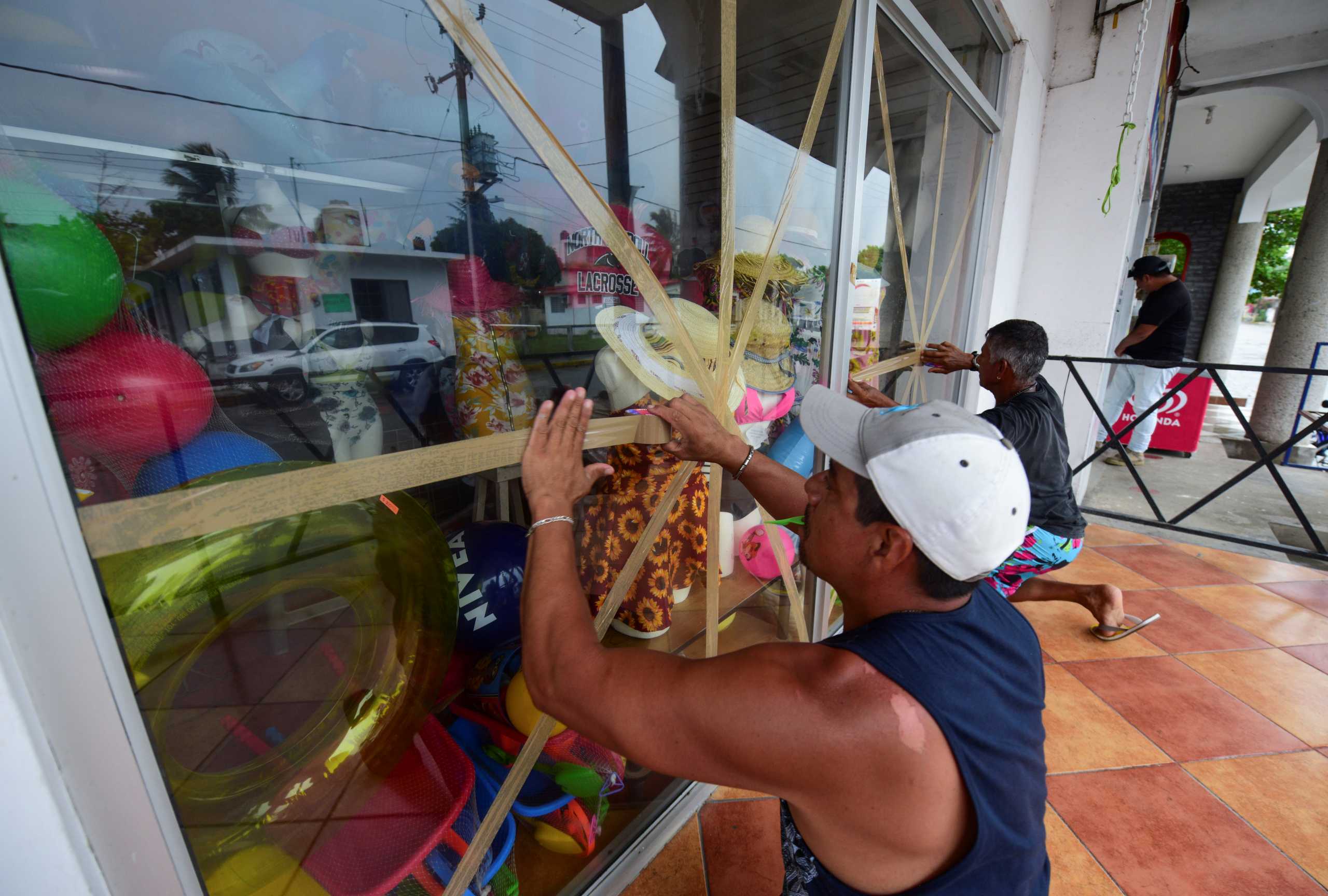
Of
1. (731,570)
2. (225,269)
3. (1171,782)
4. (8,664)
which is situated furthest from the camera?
(731,570)

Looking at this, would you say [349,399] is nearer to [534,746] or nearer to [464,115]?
[464,115]

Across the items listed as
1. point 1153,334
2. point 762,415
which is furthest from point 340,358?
point 1153,334

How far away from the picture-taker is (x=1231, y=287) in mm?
9320

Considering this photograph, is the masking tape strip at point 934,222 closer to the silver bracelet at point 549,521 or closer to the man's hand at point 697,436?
the man's hand at point 697,436

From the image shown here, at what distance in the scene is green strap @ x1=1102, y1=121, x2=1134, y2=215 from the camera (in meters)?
3.29

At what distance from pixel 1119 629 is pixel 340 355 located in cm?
335

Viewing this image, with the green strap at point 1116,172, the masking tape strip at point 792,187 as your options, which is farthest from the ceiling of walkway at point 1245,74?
the masking tape strip at point 792,187

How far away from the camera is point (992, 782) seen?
0.77 metres

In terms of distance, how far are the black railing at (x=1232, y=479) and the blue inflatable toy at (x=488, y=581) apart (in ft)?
9.32

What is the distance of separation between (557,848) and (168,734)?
3.40 ft

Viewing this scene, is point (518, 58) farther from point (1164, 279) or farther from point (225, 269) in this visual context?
point (1164, 279)

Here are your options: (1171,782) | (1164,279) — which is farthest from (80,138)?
(1164,279)

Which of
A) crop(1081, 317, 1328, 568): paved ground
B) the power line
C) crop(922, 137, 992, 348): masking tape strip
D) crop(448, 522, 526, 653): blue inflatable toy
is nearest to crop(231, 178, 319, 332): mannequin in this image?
the power line

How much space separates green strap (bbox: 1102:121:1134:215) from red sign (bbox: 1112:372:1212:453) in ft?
9.01
